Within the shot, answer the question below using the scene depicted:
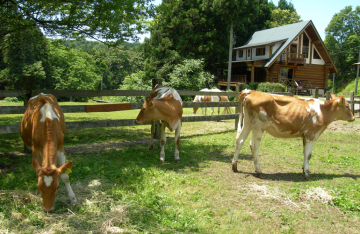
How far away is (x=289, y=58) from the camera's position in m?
32.2

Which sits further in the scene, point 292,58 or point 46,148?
point 292,58

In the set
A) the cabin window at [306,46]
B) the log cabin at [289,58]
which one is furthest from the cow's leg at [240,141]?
the cabin window at [306,46]

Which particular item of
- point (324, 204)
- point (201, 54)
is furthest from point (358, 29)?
point (324, 204)

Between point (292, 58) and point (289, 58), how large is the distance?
0.40 m

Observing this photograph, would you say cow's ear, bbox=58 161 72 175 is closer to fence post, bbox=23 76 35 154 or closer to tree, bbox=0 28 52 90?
fence post, bbox=23 76 35 154

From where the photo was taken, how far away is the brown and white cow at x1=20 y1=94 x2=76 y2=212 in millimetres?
3535

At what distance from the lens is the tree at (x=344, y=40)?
5138 centimetres

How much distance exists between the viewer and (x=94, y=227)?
3.51m

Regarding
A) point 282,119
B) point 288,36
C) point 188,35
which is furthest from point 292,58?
point 282,119

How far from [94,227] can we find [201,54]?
32.1 metres

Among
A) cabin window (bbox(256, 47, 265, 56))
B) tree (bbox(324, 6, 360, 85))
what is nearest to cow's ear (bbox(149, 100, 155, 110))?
cabin window (bbox(256, 47, 265, 56))

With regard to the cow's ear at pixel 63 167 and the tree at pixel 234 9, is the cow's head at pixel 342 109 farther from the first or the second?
the tree at pixel 234 9

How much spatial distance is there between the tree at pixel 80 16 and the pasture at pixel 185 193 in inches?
133

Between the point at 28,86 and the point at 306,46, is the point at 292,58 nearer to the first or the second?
the point at 306,46
